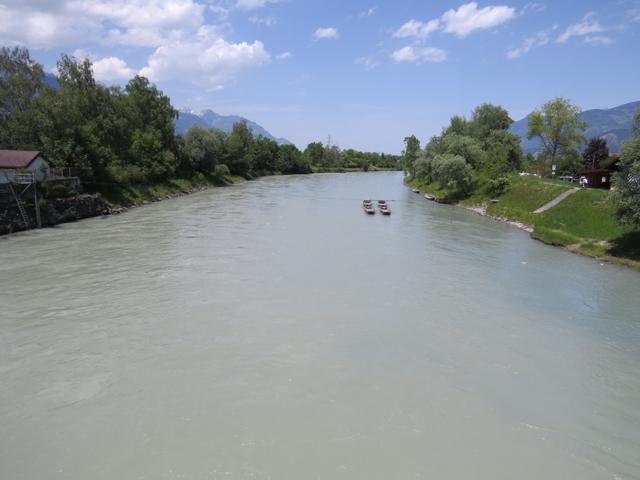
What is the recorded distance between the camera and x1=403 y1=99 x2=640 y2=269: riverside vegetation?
85.9 feet

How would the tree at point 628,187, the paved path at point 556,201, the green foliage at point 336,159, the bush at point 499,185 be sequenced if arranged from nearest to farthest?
the tree at point 628,187, the paved path at point 556,201, the bush at point 499,185, the green foliage at point 336,159

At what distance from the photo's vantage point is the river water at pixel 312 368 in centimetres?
914

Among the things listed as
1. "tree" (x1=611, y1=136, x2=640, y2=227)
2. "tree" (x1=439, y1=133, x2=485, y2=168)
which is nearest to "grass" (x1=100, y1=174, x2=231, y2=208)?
"tree" (x1=439, y1=133, x2=485, y2=168)

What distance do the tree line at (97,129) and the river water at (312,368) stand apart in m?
23.7

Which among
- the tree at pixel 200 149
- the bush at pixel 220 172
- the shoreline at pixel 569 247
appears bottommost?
the shoreline at pixel 569 247

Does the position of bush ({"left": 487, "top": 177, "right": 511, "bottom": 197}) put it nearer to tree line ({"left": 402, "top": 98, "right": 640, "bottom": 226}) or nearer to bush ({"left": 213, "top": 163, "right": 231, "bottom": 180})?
tree line ({"left": 402, "top": 98, "right": 640, "bottom": 226})

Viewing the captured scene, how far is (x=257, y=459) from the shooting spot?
8.98 metres

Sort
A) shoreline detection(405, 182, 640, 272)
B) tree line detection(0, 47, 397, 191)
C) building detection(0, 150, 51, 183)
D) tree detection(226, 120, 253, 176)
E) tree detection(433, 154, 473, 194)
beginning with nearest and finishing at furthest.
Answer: shoreline detection(405, 182, 640, 272) → building detection(0, 150, 51, 183) → tree line detection(0, 47, 397, 191) → tree detection(433, 154, 473, 194) → tree detection(226, 120, 253, 176)

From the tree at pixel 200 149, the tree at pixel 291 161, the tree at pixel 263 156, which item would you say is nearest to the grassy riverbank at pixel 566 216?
the tree at pixel 200 149

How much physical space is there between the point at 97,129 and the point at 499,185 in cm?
5063

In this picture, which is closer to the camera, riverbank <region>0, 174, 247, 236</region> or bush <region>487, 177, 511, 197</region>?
riverbank <region>0, 174, 247, 236</region>

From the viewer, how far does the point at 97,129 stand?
173 feet

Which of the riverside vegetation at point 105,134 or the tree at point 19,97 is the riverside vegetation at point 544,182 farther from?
the tree at point 19,97

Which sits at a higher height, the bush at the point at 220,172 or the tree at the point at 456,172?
the bush at the point at 220,172
